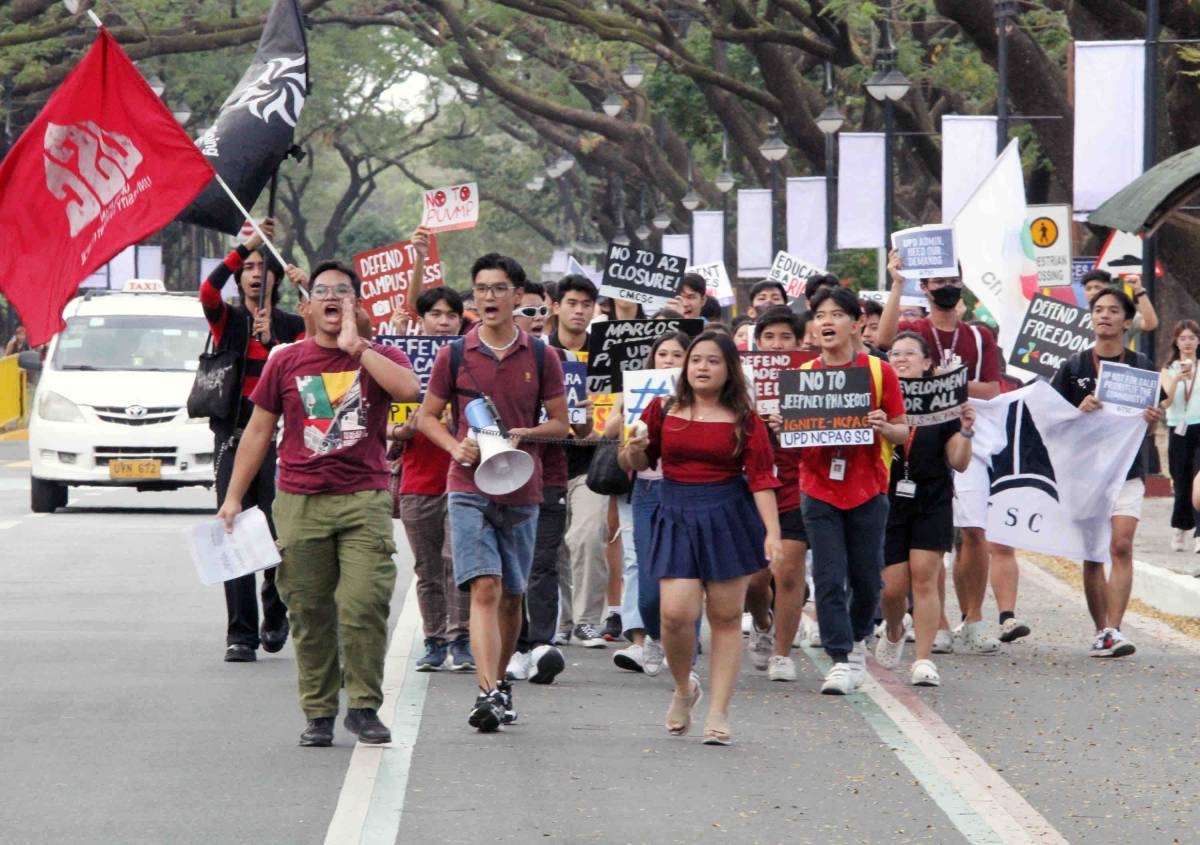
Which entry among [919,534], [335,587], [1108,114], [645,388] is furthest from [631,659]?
[1108,114]

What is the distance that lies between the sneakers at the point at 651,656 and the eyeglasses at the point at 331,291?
3109mm

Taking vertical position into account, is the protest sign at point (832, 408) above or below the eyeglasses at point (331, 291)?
below

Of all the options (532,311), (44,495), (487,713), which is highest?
(532,311)

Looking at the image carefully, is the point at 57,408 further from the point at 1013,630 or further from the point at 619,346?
the point at 1013,630

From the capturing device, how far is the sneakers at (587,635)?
12.9 meters

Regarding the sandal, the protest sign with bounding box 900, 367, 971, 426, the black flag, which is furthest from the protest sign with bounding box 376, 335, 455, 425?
the sandal

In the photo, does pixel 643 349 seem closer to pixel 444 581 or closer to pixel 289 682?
pixel 444 581

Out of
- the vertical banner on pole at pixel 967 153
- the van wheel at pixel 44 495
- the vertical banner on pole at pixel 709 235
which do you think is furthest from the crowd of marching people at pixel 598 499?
the vertical banner on pole at pixel 709 235

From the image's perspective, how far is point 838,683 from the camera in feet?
35.7

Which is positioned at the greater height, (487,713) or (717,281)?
(717,281)

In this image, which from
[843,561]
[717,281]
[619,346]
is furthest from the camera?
[717,281]

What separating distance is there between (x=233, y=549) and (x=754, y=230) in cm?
2889

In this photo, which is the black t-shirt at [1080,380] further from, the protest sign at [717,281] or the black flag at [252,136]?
the protest sign at [717,281]

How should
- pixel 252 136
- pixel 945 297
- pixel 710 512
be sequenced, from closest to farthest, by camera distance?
pixel 710 512, pixel 252 136, pixel 945 297
